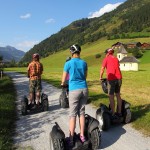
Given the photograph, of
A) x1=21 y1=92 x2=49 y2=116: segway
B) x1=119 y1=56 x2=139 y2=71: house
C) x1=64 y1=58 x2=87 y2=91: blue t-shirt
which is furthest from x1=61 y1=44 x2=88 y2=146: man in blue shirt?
x1=119 y1=56 x2=139 y2=71: house

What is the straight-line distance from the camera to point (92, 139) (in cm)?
720

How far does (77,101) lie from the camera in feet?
23.1

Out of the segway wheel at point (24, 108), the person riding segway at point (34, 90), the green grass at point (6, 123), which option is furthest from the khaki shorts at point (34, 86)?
the green grass at point (6, 123)

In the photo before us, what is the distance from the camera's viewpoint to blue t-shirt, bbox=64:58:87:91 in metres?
7.02

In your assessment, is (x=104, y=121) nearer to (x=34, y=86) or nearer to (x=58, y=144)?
(x=58, y=144)

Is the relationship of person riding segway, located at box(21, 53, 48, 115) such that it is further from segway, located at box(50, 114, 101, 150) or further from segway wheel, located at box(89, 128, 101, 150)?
segway wheel, located at box(89, 128, 101, 150)

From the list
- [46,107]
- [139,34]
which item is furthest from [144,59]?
[46,107]

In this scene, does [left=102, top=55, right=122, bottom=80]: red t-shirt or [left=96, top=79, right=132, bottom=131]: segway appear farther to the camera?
[left=102, top=55, right=122, bottom=80]: red t-shirt

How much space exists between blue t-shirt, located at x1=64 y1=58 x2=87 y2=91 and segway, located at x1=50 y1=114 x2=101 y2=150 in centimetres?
105

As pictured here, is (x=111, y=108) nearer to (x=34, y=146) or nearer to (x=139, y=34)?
(x=34, y=146)

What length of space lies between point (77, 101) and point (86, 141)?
1.00m

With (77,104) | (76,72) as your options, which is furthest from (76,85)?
(77,104)

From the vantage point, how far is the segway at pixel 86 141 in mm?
6789

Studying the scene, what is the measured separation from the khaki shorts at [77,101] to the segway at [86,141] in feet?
1.56
